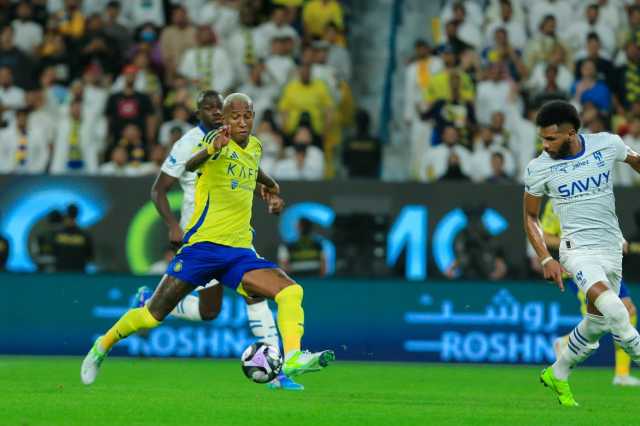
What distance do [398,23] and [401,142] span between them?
2229 millimetres

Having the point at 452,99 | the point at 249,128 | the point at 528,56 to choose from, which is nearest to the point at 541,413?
the point at 249,128

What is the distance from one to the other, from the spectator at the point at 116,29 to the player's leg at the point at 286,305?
12082mm

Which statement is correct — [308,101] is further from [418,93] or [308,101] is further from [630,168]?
[630,168]

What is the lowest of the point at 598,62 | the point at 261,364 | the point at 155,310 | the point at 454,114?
the point at 261,364

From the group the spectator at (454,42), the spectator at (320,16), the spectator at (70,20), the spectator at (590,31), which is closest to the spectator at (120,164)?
the spectator at (70,20)

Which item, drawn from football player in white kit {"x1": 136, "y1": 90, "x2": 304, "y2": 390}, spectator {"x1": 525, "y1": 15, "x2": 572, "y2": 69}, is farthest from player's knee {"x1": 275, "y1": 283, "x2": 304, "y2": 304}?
spectator {"x1": 525, "y1": 15, "x2": 572, "y2": 69}

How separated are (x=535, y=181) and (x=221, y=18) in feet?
41.4

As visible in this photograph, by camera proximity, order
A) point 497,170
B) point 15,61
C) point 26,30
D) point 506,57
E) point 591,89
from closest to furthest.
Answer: point 497,170 → point 591,89 → point 506,57 → point 15,61 → point 26,30

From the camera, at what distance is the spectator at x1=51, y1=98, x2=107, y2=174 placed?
20.4m

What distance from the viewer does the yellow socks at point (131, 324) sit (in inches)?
449

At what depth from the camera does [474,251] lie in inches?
749

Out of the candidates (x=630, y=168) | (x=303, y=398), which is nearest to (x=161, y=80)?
(x=630, y=168)

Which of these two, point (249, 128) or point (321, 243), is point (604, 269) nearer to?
point (249, 128)

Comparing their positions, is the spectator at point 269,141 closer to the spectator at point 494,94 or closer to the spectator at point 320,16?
the spectator at point 320,16
